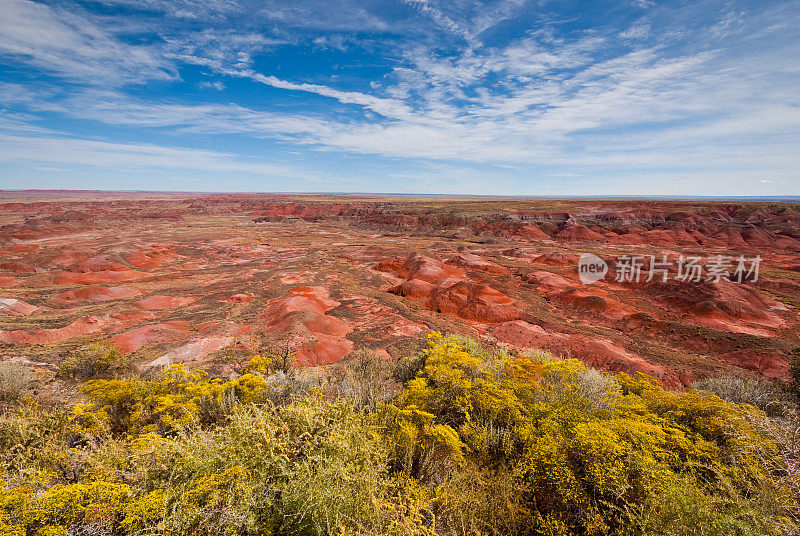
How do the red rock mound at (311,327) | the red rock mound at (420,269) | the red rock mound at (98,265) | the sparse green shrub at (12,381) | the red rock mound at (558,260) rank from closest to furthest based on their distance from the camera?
the sparse green shrub at (12,381), the red rock mound at (311,327), the red rock mound at (420,269), the red rock mound at (98,265), the red rock mound at (558,260)

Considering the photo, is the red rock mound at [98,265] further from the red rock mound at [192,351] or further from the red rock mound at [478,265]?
the red rock mound at [478,265]

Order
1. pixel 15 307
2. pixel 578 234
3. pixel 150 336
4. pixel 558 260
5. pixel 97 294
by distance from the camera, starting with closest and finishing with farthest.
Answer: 1. pixel 150 336
2. pixel 15 307
3. pixel 97 294
4. pixel 558 260
5. pixel 578 234

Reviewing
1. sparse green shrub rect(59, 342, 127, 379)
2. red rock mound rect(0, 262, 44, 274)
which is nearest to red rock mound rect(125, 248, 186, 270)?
red rock mound rect(0, 262, 44, 274)

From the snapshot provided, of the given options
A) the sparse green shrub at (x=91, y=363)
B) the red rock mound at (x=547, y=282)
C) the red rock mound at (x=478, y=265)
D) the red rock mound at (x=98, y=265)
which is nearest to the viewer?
the sparse green shrub at (x=91, y=363)

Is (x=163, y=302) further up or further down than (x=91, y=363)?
further down

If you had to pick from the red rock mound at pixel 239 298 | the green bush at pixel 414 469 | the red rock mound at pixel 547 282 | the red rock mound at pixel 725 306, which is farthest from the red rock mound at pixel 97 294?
the red rock mound at pixel 725 306

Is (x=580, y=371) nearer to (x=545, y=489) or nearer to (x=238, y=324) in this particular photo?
(x=545, y=489)

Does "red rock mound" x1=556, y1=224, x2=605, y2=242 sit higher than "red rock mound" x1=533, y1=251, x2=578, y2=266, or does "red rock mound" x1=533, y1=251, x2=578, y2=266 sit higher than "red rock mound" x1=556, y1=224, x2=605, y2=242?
"red rock mound" x1=556, y1=224, x2=605, y2=242

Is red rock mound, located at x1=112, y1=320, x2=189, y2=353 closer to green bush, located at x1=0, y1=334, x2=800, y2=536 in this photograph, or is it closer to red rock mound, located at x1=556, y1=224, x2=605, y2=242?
green bush, located at x1=0, y1=334, x2=800, y2=536

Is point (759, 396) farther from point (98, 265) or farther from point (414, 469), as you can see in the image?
point (98, 265)

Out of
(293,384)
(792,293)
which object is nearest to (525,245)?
(792,293)

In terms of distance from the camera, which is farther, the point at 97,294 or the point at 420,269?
the point at 420,269

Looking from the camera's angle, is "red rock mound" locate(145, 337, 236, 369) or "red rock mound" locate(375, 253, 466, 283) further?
"red rock mound" locate(375, 253, 466, 283)

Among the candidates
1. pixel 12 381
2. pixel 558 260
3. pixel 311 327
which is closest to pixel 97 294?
pixel 12 381
